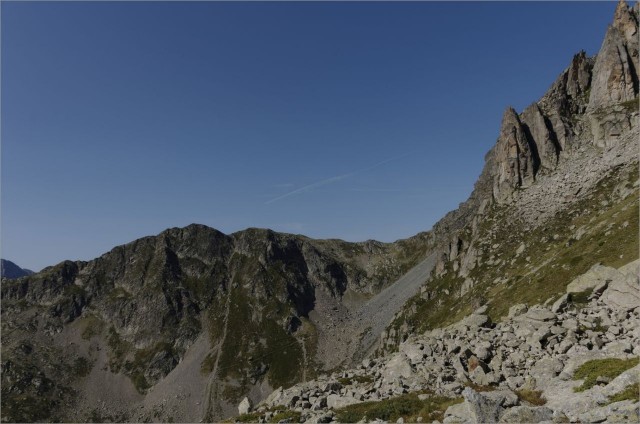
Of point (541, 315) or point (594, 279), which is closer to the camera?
point (541, 315)

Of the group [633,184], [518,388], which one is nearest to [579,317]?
[518,388]

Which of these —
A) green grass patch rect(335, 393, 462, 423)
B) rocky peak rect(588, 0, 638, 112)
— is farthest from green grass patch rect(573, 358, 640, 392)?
Result: rocky peak rect(588, 0, 638, 112)

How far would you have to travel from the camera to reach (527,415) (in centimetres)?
1938

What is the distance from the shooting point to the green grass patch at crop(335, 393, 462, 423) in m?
24.7

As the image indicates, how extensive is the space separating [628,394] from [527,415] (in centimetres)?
462

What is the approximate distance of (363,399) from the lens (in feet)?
108

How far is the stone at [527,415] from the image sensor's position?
19208 millimetres

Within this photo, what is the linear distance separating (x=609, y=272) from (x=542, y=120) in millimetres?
115896

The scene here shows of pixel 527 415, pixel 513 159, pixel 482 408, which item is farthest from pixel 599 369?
pixel 513 159

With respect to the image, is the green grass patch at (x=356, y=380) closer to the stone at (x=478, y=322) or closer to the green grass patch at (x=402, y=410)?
the green grass patch at (x=402, y=410)

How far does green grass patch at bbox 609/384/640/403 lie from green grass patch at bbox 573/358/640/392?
3.83 metres

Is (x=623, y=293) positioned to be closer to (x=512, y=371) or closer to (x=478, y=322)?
(x=478, y=322)

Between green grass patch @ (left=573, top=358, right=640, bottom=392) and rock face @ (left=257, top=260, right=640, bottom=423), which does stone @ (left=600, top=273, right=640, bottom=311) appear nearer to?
rock face @ (left=257, top=260, right=640, bottom=423)

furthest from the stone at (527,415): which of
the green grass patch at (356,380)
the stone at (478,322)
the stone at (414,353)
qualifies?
the stone at (478,322)
